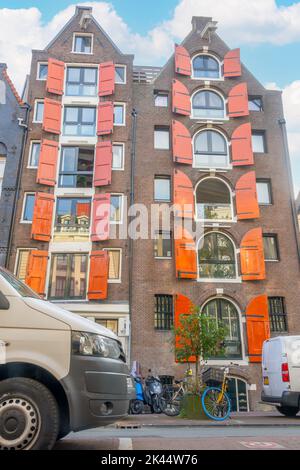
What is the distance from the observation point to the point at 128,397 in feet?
13.9

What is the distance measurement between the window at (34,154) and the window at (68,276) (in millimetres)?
5372

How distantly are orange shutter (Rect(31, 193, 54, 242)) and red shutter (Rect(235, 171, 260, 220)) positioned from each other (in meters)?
9.95

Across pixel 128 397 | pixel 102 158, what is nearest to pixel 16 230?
pixel 102 158

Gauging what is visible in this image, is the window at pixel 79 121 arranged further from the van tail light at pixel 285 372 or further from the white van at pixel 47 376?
Result: the white van at pixel 47 376

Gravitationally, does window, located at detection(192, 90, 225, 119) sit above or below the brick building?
above

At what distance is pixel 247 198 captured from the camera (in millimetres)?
20844

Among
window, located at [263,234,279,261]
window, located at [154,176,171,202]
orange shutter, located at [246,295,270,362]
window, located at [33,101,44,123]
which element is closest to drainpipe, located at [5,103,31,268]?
window, located at [33,101,44,123]

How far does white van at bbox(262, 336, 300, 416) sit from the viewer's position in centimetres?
1029

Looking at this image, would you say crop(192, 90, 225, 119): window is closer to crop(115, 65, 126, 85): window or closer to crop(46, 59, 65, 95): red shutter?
crop(115, 65, 126, 85): window

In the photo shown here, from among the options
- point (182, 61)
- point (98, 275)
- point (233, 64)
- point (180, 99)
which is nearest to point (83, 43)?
point (182, 61)

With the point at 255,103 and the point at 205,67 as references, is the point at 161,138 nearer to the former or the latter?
the point at 205,67

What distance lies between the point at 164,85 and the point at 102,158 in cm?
656

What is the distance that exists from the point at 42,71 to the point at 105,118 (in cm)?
518

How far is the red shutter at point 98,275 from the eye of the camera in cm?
1856
